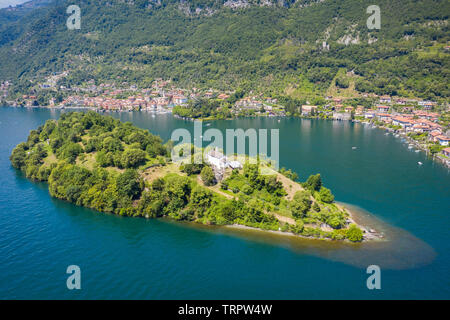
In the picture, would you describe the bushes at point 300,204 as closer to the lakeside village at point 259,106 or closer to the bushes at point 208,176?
the bushes at point 208,176

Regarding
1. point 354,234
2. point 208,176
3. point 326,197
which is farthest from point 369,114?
point 208,176

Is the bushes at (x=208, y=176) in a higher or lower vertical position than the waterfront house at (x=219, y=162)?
lower

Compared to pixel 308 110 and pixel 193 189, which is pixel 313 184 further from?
pixel 308 110

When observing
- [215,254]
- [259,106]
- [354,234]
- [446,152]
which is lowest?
[215,254]

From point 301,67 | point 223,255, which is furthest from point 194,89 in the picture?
point 223,255

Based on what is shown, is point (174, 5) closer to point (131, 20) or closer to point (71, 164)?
point (131, 20)

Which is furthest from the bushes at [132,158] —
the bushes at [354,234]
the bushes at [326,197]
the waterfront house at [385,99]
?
the waterfront house at [385,99]

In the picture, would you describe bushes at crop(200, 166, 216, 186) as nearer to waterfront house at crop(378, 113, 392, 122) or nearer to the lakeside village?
the lakeside village
